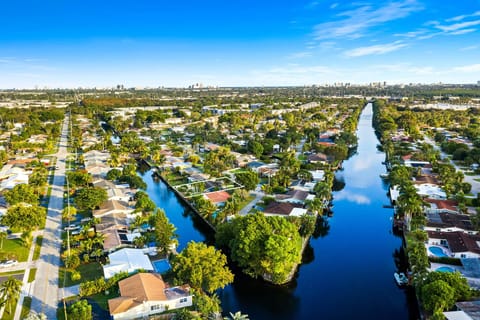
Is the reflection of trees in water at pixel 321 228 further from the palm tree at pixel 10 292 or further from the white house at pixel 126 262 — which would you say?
the palm tree at pixel 10 292

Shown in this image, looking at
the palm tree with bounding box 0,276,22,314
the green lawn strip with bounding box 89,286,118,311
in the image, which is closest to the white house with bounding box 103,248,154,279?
the green lawn strip with bounding box 89,286,118,311

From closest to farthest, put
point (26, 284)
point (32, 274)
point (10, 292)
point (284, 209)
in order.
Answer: point (10, 292), point (26, 284), point (32, 274), point (284, 209)

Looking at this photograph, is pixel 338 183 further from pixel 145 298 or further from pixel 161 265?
pixel 145 298

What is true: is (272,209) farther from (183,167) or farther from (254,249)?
(183,167)

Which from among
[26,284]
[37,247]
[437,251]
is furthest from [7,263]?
[437,251]

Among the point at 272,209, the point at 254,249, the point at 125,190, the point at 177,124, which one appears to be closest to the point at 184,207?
the point at 125,190
